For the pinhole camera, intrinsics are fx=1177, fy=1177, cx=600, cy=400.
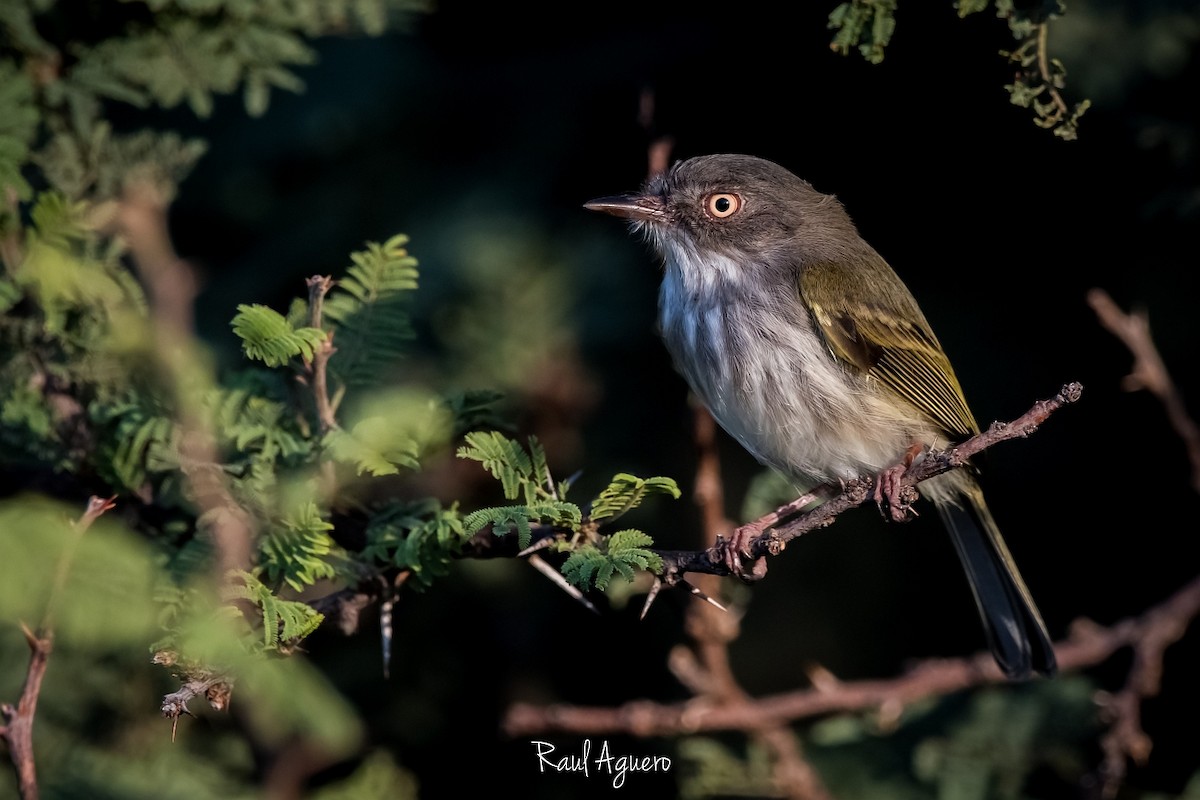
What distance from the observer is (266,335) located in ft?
8.14

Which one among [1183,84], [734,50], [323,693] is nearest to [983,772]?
[323,693]

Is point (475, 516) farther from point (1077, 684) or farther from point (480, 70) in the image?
point (480, 70)

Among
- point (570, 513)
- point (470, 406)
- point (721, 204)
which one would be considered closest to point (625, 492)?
point (570, 513)

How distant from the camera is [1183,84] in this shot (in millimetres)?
3873

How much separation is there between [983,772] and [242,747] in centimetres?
241

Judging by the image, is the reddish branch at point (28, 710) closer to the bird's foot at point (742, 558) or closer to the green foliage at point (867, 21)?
the bird's foot at point (742, 558)

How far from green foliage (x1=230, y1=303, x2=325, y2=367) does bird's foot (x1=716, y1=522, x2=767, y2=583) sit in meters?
1.02

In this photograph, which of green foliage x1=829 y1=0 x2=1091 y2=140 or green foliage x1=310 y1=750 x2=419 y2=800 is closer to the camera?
green foliage x1=829 y1=0 x2=1091 y2=140

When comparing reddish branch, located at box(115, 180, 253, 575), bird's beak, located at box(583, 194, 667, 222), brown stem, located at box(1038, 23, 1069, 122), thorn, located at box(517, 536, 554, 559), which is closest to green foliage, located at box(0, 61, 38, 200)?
reddish branch, located at box(115, 180, 253, 575)

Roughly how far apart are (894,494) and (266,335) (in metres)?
1.43

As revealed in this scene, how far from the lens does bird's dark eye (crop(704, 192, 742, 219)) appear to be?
392 cm

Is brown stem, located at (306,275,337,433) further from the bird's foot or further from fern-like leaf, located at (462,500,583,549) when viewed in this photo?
the bird's foot

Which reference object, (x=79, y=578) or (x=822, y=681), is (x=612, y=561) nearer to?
(x=79, y=578)
